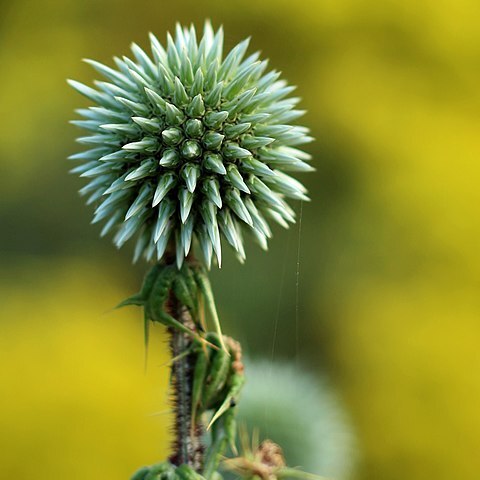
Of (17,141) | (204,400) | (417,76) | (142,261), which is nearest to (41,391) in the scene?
(142,261)

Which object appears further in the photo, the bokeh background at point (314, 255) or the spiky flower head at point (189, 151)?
the bokeh background at point (314, 255)

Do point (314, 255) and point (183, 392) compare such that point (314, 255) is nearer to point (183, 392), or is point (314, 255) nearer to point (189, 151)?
point (183, 392)

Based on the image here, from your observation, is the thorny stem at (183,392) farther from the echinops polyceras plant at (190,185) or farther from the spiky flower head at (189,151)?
the spiky flower head at (189,151)

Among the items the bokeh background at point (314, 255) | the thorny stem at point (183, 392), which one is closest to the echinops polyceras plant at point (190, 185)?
the thorny stem at point (183, 392)

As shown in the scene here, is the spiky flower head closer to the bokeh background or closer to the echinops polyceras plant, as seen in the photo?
the echinops polyceras plant

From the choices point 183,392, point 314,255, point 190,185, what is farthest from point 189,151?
point 314,255

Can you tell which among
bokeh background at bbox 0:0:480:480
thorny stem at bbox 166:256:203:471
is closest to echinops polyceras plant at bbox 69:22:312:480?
thorny stem at bbox 166:256:203:471

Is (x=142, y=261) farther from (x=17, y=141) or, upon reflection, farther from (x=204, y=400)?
(x=204, y=400)
